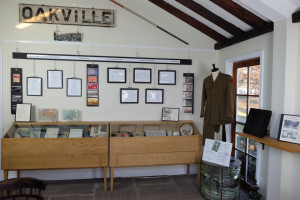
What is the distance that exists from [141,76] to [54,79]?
4.75ft

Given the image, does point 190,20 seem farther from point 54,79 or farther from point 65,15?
point 54,79

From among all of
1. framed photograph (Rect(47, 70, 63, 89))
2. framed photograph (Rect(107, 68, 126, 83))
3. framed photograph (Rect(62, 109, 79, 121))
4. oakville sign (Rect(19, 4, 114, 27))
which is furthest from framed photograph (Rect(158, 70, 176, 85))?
framed photograph (Rect(47, 70, 63, 89))

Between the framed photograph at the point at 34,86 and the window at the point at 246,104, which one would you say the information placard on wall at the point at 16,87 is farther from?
the window at the point at 246,104

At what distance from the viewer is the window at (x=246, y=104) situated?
3.36 meters

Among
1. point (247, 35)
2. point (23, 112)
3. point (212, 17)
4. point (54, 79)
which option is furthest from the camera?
point (54, 79)

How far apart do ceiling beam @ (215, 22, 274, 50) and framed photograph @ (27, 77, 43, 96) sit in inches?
122

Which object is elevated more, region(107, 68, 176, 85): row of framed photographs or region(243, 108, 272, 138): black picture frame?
region(107, 68, 176, 85): row of framed photographs

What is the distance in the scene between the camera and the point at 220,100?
3516 millimetres

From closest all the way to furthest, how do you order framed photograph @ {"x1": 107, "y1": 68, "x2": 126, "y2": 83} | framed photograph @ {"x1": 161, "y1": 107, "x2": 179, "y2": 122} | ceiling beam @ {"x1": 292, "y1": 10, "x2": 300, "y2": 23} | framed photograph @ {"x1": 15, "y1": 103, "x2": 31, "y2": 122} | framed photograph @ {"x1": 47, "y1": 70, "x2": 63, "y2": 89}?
ceiling beam @ {"x1": 292, "y1": 10, "x2": 300, "y2": 23} → framed photograph @ {"x1": 15, "y1": 103, "x2": 31, "y2": 122} → framed photograph @ {"x1": 47, "y1": 70, "x2": 63, "y2": 89} → framed photograph @ {"x1": 107, "y1": 68, "x2": 126, "y2": 83} → framed photograph @ {"x1": 161, "y1": 107, "x2": 179, "y2": 122}

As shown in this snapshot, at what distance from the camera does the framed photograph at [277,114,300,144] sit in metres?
2.46

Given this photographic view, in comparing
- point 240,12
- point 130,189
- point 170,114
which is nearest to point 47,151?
point 130,189

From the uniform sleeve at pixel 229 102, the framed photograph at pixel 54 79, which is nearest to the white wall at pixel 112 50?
the framed photograph at pixel 54 79

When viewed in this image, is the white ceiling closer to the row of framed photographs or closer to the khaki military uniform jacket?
the khaki military uniform jacket

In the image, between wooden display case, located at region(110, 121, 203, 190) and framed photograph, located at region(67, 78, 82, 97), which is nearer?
wooden display case, located at region(110, 121, 203, 190)
